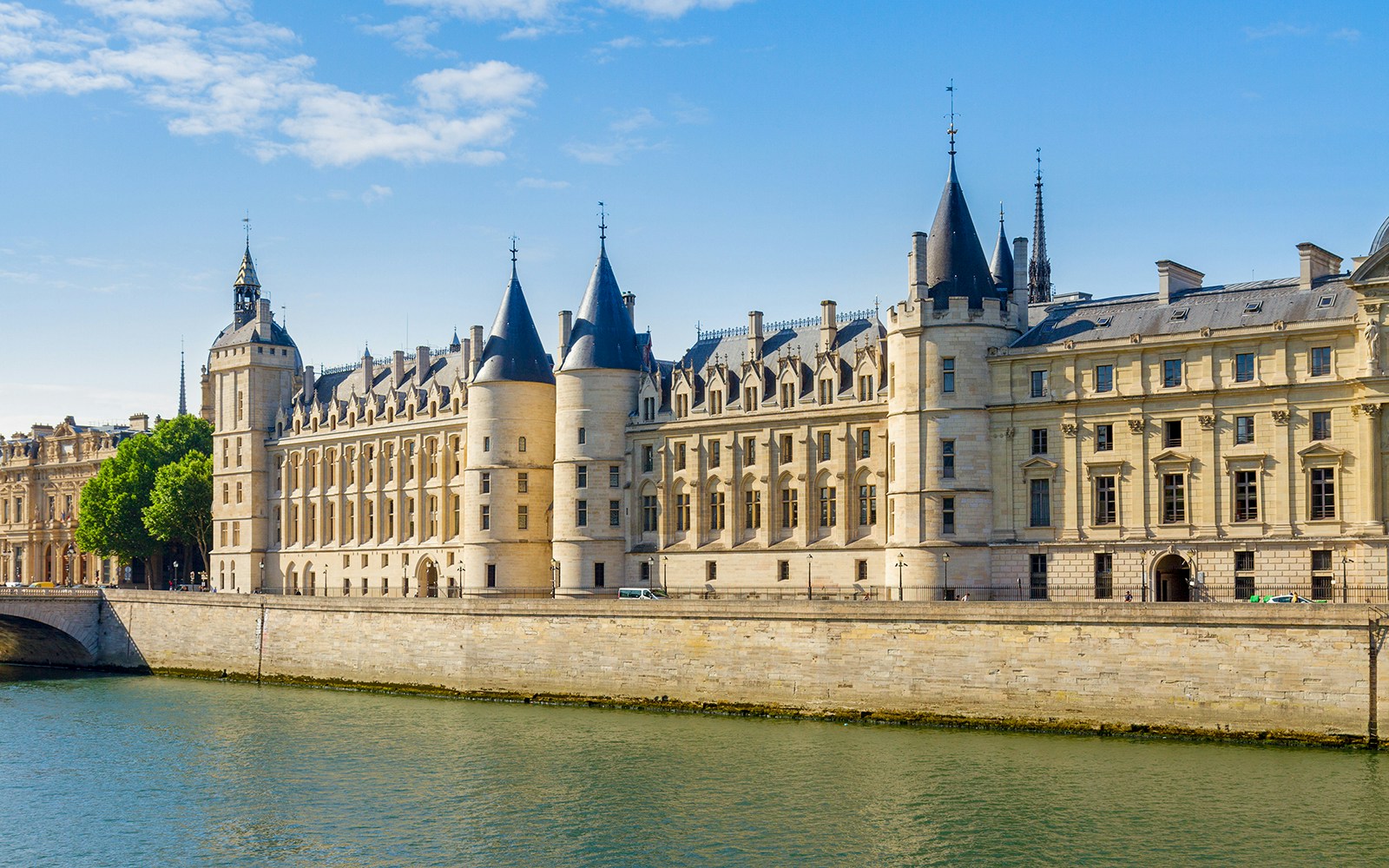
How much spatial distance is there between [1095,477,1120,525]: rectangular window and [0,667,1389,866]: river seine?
13.0 metres

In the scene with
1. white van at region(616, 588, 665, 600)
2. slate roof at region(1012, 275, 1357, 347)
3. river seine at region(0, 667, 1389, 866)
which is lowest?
river seine at region(0, 667, 1389, 866)

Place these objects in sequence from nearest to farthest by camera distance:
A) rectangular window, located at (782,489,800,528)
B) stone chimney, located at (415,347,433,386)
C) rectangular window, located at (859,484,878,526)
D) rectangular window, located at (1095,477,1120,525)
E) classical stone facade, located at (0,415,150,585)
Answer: rectangular window, located at (1095,477,1120,525)
rectangular window, located at (859,484,878,526)
rectangular window, located at (782,489,800,528)
stone chimney, located at (415,347,433,386)
classical stone facade, located at (0,415,150,585)

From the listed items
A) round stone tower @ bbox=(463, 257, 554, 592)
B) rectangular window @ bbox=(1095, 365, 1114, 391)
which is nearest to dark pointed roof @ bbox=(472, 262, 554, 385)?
round stone tower @ bbox=(463, 257, 554, 592)

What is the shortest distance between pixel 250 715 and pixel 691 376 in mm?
27305

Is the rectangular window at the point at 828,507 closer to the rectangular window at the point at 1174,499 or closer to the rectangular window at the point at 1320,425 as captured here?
the rectangular window at the point at 1174,499

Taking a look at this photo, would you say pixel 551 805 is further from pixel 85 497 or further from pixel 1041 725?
pixel 85 497

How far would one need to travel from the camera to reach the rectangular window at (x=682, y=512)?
77.3 metres

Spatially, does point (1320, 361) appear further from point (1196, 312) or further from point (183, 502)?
A: point (183, 502)

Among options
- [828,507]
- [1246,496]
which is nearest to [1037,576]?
[1246,496]

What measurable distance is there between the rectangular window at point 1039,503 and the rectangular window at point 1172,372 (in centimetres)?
590

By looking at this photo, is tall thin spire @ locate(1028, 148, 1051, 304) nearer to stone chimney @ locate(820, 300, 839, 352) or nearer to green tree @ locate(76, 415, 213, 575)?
stone chimney @ locate(820, 300, 839, 352)

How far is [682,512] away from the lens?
7756cm

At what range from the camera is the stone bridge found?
8012 centimetres

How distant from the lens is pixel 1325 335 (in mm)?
55562
